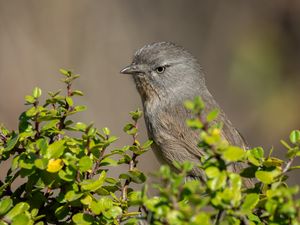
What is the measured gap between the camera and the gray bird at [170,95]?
5020 millimetres

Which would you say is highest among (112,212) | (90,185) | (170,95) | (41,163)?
(41,163)

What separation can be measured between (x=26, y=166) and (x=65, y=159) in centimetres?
14

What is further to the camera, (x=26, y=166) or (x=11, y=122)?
(x=11, y=122)

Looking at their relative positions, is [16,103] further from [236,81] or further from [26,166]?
[26,166]

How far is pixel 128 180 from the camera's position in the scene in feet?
9.12

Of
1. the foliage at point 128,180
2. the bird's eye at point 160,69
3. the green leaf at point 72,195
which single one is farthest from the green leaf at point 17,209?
the bird's eye at point 160,69

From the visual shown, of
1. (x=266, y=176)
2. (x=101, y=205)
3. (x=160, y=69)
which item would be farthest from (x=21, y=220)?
(x=160, y=69)

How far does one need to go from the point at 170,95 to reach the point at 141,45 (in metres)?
3.13

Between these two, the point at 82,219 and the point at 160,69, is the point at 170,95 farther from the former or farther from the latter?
the point at 82,219

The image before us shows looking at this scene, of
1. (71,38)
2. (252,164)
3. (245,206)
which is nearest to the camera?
(245,206)

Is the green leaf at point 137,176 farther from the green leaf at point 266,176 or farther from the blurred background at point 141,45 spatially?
the blurred background at point 141,45

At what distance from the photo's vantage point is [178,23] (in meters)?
9.13

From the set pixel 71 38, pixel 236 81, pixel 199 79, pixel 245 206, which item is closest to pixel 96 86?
pixel 71 38

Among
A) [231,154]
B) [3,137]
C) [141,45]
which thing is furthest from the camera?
[141,45]
